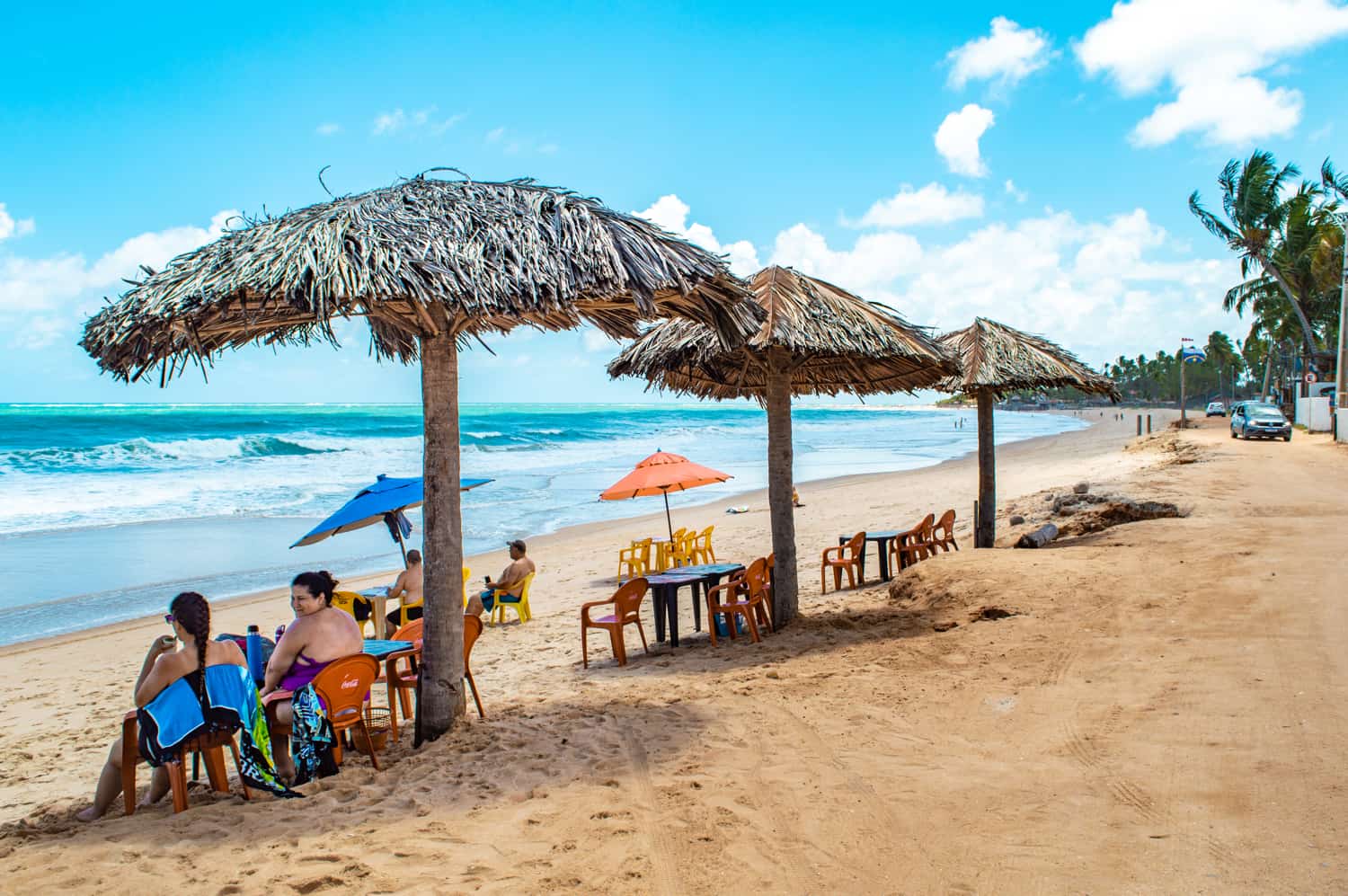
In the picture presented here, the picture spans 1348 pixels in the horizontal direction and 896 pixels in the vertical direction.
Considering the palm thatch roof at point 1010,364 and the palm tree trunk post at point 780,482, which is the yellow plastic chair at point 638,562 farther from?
the palm thatch roof at point 1010,364

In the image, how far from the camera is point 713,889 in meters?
3.20

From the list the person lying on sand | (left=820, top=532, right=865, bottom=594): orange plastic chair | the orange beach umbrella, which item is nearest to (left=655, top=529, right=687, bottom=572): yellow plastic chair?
the orange beach umbrella

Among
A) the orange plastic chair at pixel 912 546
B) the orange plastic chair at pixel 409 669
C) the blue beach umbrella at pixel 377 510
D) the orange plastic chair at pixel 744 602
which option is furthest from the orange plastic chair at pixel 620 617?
the orange plastic chair at pixel 912 546

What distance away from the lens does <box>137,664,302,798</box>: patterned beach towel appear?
4160mm

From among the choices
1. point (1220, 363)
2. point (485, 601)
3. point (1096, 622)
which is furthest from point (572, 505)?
point (1220, 363)

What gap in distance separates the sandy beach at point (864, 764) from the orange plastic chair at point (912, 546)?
6.31 feet

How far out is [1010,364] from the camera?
9.95 m

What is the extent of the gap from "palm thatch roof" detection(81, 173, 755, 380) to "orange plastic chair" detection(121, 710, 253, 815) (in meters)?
1.94

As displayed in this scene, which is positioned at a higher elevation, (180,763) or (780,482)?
(780,482)

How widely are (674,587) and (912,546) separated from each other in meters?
3.75

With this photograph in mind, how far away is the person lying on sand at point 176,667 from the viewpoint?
4188 mm

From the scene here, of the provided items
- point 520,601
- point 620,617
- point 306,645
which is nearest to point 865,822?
point 306,645

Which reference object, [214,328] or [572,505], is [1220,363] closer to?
[572,505]

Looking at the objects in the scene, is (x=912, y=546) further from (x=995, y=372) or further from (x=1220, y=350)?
(x=1220, y=350)
